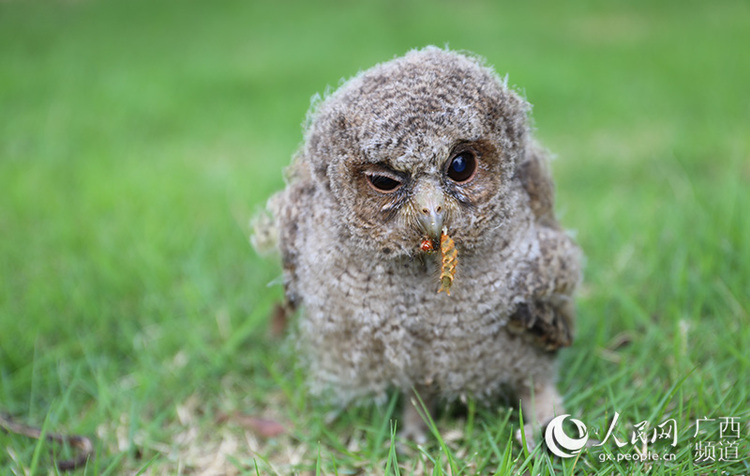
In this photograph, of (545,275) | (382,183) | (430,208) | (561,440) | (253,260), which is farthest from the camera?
(253,260)

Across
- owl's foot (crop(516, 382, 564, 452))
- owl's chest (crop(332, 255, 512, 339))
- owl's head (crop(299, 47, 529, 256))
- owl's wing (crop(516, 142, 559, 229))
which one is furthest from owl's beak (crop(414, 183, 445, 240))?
owl's foot (crop(516, 382, 564, 452))

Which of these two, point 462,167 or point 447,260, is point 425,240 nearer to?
point 447,260

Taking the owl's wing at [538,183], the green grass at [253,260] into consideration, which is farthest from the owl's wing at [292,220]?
the owl's wing at [538,183]

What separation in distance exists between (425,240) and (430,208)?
0.13m

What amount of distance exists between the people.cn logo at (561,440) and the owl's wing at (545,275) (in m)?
0.32

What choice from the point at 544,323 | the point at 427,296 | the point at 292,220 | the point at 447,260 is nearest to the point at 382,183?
the point at 447,260

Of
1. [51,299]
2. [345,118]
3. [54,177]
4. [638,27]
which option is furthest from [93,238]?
[638,27]

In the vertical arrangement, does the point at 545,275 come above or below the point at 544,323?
above

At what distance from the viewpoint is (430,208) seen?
1.78 meters

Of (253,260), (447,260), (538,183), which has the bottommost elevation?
(253,260)

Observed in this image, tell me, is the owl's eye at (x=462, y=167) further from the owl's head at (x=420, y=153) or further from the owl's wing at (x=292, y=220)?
the owl's wing at (x=292, y=220)

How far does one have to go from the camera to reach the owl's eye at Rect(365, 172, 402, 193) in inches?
73.9

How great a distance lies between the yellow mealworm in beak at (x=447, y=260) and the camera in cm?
190

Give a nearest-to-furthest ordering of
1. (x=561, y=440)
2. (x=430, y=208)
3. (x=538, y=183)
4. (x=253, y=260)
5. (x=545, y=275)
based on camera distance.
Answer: (x=430, y=208)
(x=561, y=440)
(x=545, y=275)
(x=538, y=183)
(x=253, y=260)
